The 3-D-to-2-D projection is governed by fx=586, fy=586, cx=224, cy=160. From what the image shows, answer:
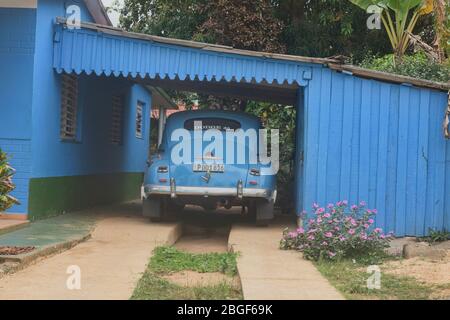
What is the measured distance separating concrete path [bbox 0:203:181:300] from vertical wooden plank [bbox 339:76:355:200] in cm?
291

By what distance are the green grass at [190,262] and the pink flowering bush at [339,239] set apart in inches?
40.6

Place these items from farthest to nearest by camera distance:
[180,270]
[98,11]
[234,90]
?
[234,90]
[98,11]
[180,270]

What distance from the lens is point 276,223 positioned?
11.4 m

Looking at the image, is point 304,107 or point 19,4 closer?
point 19,4

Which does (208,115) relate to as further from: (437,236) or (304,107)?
(437,236)

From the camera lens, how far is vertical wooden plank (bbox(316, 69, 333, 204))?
934 centimetres

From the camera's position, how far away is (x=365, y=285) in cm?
612

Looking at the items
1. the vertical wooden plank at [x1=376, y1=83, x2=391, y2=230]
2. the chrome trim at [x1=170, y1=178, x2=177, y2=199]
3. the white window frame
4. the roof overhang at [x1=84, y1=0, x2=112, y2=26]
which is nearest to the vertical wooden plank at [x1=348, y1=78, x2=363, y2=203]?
the vertical wooden plank at [x1=376, y1=83, x2=391, y2=230]

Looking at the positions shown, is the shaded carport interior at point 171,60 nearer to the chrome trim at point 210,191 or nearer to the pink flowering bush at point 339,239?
the chrome trim at point 210,191

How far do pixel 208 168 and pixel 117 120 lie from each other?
6312mm

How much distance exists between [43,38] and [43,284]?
5.03 metres

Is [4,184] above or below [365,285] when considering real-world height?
above

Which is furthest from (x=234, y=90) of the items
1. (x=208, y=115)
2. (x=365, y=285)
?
(x=365, y=285)
